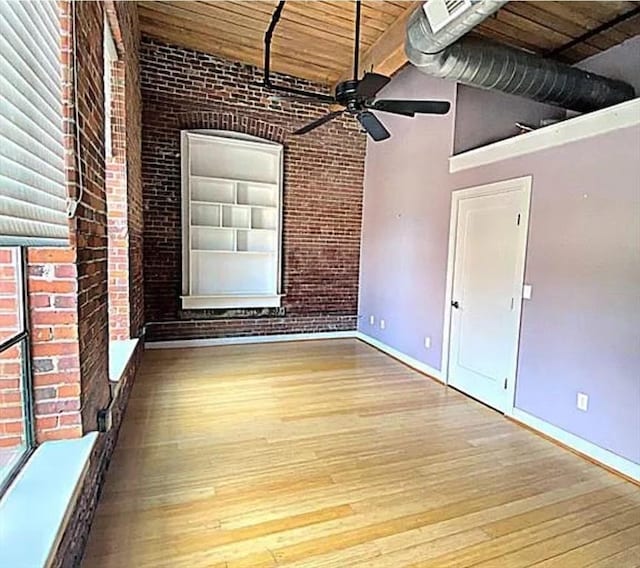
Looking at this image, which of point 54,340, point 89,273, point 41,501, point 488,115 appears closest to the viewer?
point 41,501

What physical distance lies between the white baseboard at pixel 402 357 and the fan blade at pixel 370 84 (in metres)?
3.08

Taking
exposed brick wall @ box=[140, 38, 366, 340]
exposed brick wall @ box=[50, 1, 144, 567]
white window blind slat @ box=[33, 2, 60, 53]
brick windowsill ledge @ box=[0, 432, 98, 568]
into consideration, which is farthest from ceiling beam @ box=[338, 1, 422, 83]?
brick windowsill ledge @ box=[0, 432, 98, 568]

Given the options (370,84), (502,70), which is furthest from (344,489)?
(502,70)

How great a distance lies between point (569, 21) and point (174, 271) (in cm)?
519

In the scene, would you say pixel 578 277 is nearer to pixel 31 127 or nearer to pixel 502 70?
pixel 502 70

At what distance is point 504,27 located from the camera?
13.1 feet

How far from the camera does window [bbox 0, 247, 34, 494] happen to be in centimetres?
165

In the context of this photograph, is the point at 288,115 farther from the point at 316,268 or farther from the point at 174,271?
the point at 174,271

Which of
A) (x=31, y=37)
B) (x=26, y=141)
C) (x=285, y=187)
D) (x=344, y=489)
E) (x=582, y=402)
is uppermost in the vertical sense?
(x=285, y=187)

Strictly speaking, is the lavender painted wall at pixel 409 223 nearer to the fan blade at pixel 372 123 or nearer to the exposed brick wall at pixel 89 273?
the fan blade at pixel 372 123

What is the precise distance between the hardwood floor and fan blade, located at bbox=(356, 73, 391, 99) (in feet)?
8.43

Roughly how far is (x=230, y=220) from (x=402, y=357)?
3082 mm

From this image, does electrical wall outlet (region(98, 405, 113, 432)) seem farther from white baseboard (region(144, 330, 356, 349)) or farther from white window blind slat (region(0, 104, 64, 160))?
white baseboard (region(144, 330, 356, 349))

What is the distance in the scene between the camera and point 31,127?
1.42 m
